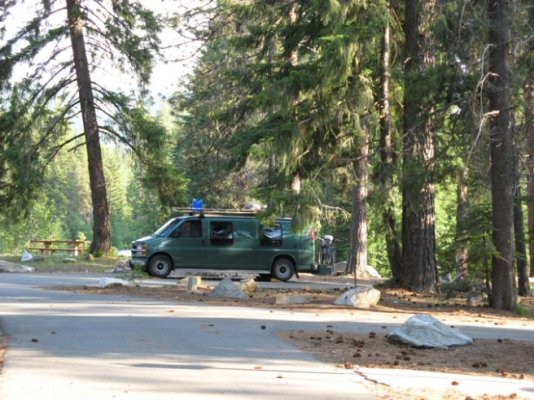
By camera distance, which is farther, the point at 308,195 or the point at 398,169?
the point at 398,169

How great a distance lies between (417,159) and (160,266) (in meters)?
9.45

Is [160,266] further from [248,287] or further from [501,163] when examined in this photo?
[501,163]

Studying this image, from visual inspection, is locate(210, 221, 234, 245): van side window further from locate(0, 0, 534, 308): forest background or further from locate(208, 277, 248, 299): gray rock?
locate(208, 277, 248, 299): gray rock

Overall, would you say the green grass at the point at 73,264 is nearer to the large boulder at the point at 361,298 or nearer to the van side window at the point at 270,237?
the van side window at the point at 270,237

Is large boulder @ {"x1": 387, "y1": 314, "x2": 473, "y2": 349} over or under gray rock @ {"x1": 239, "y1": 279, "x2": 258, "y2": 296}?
under

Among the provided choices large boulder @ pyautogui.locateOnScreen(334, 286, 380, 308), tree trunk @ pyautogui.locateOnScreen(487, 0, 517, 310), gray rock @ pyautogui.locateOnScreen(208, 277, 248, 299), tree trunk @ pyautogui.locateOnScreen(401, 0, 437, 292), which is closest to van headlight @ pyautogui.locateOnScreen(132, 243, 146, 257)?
gray rock @ pyautogui.locateOnScreen(208, 277, 248, 299)

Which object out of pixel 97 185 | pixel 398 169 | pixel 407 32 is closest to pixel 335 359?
pixel 398 169

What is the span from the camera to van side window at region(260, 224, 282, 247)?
72.3ft

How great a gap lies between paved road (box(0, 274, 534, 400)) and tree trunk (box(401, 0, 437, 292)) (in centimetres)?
447

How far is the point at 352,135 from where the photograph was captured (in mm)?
16641

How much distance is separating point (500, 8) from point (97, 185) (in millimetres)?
19063

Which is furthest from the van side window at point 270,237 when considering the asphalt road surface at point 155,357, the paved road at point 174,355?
the asphalt road surface at point 155,357

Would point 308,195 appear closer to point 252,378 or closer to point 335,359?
point 335,359

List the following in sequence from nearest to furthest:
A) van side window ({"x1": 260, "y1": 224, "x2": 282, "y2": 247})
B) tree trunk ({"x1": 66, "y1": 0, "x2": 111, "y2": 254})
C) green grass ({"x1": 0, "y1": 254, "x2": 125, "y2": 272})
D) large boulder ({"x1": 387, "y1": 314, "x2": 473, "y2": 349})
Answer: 1. large boulder ({"x1": 387, "y1": 314, "x2": 473, "y2": 349})
2. van side window ({"x1": 260, "y1": 224, "x2": 282, "y2": 247})
3. green grass ({"x1": 0, "y1": 254, "x2": 125, "y2": 272})
4. tree trunk ({"x1": 66, "y1": 0, "x2": 111, "y2": 254})
